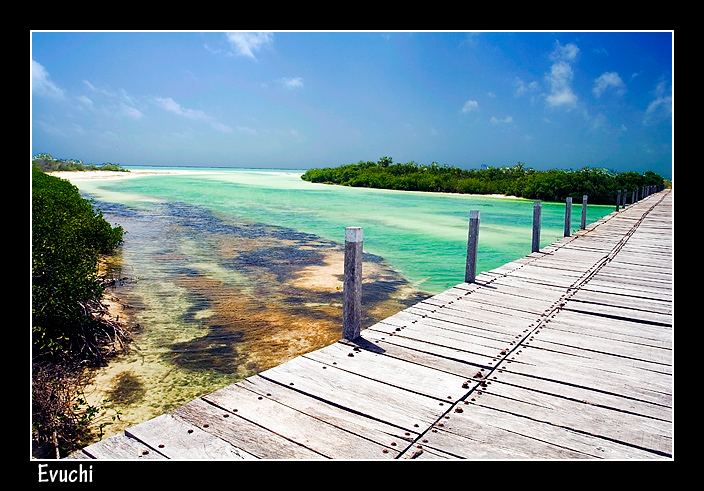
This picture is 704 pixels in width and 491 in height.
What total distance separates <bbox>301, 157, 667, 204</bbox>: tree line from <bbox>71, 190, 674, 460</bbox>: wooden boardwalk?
37672 millimetres

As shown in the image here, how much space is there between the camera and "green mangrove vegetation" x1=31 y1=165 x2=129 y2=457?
377 centimetres

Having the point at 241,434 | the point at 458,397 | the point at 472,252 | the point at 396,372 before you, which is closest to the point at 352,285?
the point at 396,372

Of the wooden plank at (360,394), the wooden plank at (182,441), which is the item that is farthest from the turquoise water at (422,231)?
the wooden plank at (182,441)

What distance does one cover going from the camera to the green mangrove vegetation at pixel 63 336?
3.77 metres

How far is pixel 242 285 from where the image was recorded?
9.92 meters

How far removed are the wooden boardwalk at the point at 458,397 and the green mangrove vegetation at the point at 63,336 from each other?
1.47 meters

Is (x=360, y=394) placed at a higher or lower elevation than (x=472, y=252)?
lower

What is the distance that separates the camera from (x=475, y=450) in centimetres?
276

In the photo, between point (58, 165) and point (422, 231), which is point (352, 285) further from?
point (58, 165)

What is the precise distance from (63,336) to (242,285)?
472 cm

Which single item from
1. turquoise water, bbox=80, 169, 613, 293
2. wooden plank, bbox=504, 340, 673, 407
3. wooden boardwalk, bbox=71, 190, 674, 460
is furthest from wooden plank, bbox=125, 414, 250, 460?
turquoise water, bbox=80, 169, 613, 293
